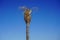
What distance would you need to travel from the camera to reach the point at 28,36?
9.20m

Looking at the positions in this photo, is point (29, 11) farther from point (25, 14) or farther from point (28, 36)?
point (28, 36)

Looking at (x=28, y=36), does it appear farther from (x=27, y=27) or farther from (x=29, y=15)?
(x=29, y=15)

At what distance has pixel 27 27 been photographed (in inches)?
366

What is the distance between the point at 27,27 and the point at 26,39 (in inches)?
27.1

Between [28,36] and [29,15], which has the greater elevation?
[29,15]

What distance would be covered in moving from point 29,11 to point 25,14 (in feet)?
1.24

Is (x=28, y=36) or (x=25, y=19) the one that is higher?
(x=25, y=19)

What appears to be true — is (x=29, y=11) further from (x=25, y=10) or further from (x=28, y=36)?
(x=28, y=36)

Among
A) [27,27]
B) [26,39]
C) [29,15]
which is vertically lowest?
[26,39]

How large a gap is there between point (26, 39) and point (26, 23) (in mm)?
978

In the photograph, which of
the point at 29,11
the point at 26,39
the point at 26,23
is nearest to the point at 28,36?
the point at 26,39

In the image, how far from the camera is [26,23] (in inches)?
377

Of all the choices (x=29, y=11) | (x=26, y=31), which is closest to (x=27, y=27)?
(x=26, y=31)

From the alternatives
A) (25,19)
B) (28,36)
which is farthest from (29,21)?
(28,36)
